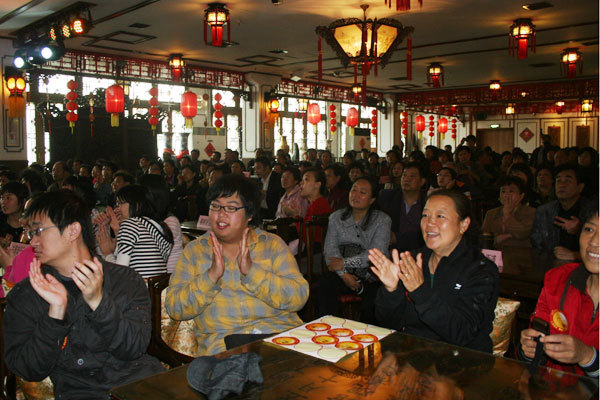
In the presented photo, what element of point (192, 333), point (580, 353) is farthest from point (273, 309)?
point (580, 353)

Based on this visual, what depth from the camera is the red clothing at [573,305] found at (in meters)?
1.69

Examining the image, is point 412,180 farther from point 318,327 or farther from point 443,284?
point 318,327

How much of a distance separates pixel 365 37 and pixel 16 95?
564 centimetres

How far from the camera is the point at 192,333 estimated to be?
2.23 meters

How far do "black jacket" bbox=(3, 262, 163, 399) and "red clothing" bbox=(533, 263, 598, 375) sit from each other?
4.60 ft

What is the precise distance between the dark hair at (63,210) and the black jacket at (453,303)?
1.12 metres

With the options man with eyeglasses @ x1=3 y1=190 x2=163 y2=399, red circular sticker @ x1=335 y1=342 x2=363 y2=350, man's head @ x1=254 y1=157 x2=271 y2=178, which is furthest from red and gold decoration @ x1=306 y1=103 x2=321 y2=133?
red circular sticker @ x1=335 y1=342 x2=363 y2=350

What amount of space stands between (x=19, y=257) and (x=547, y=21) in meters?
7.22

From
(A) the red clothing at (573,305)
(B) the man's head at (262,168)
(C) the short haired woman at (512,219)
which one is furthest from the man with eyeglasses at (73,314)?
(B) the man's head at (262,168)

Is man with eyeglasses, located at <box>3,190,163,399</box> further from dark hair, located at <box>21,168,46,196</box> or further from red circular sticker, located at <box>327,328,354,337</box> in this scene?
dark hair, located at <box>21,168,46,196</box>

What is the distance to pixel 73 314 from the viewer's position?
1683 mm

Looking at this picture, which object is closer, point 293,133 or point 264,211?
point 264,211

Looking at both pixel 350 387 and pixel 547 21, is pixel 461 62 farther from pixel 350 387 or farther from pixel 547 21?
pixel 350 387

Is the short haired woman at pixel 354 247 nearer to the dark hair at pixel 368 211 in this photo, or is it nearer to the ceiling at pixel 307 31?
the dark hair at pixel 368 211
